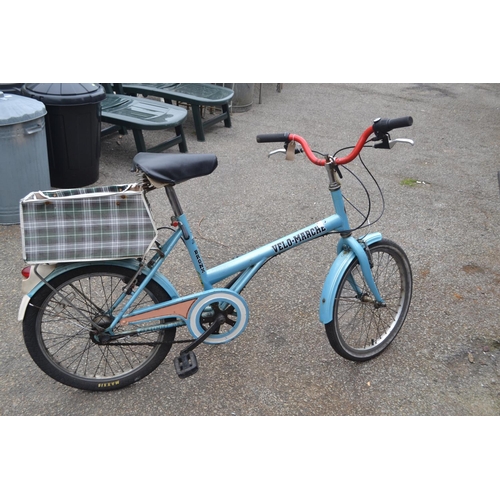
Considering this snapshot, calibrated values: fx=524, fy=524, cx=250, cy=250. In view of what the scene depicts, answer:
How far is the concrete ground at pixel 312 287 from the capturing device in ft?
9.68

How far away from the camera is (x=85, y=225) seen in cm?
252

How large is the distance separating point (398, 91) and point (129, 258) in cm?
843

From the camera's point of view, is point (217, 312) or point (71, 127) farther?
point (71, 127)

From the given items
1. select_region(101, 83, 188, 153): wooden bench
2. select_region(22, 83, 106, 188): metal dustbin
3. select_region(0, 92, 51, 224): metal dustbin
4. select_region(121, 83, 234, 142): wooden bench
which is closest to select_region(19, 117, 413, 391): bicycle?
select_region(0, 92, 51, 224): metal dustbin

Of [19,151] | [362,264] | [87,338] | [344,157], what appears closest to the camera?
[344,157]

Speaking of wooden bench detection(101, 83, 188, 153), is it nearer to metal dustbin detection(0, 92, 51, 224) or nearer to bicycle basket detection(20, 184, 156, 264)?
metal dustbin detection(0, 92, 51, 224)

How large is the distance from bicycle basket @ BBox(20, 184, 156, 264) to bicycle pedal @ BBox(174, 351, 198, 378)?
2.25 feet

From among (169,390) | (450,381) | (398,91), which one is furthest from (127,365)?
(398,91)

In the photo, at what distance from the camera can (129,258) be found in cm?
262

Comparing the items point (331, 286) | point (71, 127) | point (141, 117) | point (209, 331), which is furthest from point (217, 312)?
point (141, 117)

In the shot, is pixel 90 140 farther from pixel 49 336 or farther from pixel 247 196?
pixel 49 336

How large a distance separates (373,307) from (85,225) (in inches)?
75.9

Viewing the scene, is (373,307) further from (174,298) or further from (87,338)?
(87,338)

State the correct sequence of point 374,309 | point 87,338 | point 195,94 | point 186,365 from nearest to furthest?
point 186,365
point 87,338
point 374,309
point 195,94
